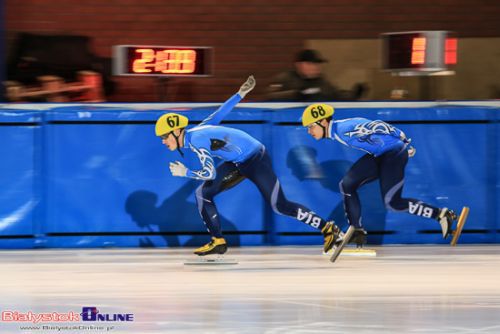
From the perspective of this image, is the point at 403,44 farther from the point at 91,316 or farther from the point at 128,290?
the point at 91,316

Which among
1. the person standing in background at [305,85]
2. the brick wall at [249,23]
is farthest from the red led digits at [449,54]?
the brick wall at [249,23]

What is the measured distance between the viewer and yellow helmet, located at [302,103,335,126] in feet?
35.6

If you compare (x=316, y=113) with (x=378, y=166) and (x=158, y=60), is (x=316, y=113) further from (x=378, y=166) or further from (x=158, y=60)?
(x=158, y=60)

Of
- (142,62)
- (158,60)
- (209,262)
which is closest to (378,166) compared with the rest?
(209,262)

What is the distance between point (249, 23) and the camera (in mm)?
16469

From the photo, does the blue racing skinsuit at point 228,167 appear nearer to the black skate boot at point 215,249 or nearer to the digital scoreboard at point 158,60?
the black skate boot at point 215,249

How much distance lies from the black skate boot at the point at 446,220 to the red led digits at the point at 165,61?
328cm

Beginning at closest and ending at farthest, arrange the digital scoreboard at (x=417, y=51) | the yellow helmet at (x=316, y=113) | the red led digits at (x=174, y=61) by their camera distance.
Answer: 1. the yellow helmet at (x=316, y=113)
2. the digital scoreboard at (x=417, y=51)
3. the red led digits at (x=174, y=61)

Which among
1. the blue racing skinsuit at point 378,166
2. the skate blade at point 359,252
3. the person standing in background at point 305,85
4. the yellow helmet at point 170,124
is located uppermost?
the person standing in background at point 305,85

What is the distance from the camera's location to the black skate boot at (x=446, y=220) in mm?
11141

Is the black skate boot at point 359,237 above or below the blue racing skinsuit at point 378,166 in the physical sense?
below

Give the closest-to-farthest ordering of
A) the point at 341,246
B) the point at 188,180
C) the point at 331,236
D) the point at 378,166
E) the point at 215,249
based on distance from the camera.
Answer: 1. the point at 341,246
2. the point at 215,249
3. the point at 331,236
4. the point at 378,166
5. the point at 188,180

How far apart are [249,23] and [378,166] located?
5.97 m

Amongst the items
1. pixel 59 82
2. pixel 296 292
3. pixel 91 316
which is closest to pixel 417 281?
pixel 296 292
